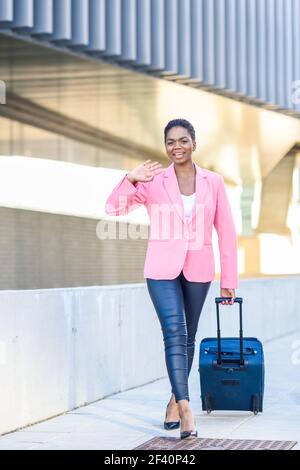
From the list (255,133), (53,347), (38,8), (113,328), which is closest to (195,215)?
(53,347)

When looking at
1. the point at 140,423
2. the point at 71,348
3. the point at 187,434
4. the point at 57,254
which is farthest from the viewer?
the point at 57,254

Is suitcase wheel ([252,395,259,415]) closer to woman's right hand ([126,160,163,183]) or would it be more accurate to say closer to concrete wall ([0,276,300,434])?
concrete wall ([0,276,300,434])

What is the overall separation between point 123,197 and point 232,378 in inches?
62.2

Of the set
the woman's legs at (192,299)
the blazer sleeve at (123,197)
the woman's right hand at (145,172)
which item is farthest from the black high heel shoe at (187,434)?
the woman's right hand at (145,172)

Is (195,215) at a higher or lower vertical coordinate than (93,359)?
higher

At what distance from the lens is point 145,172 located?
6.77m

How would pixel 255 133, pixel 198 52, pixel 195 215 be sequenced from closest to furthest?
pixel 195 215 → pixel 198 52 → pixel 255 133

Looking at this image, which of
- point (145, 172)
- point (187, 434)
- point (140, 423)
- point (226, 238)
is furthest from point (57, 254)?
point (187, 434)

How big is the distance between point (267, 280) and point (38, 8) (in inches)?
213

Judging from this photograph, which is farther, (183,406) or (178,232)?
(178,232)

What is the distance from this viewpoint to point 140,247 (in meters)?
17.9

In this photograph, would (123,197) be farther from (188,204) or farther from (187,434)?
(187,434)

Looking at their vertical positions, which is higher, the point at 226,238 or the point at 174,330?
the point at 226,238
